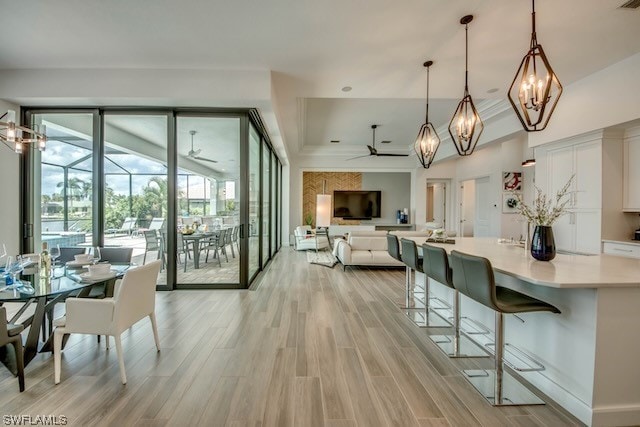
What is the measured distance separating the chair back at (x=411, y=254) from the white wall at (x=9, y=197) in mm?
5379

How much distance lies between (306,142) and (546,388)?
7950 mm

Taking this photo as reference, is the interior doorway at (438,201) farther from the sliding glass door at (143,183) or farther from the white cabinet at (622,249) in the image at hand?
the sliding glass door at (143,183)

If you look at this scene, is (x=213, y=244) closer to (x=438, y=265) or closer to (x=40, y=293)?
(x=40, y=293)

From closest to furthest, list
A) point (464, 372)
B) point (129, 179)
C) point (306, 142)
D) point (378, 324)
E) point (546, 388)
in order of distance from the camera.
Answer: point (546, 388), point (464, 372), point (378, 324), point (129, 179), point (306, 142)

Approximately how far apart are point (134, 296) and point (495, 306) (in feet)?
8.81

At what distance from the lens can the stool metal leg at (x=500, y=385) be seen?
6.24ft

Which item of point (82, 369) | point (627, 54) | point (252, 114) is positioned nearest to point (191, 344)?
point (82, 369)

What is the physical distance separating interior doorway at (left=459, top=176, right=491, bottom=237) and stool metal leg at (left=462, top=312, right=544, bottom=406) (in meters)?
6.69

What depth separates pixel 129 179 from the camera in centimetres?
427

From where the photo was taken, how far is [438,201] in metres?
10.6

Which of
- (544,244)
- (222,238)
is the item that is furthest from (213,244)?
(544,244)

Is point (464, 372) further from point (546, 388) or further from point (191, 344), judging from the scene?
point (191, 344)

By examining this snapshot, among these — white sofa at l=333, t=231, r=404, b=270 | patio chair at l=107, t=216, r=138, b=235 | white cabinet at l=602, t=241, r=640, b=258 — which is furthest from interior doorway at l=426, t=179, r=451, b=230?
patio chair at l=107, t=216, r=138, b=235

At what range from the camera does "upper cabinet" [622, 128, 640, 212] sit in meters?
3.59
